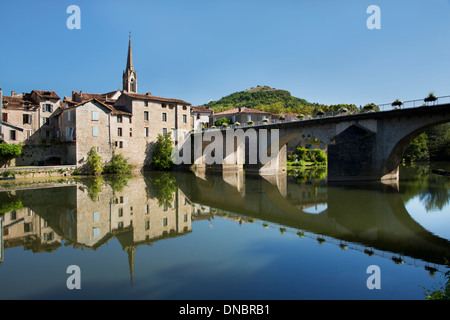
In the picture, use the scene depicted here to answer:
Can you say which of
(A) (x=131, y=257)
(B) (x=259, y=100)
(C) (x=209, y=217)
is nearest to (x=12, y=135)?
(C) (x=209, y=217)

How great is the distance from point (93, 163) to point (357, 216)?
105ft

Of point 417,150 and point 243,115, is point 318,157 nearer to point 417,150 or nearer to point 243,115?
point 243,115

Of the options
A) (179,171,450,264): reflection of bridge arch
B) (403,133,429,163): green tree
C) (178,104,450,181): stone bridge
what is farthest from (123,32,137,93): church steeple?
(403,133,429,163): green tree

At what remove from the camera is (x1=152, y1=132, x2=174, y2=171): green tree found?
149ft

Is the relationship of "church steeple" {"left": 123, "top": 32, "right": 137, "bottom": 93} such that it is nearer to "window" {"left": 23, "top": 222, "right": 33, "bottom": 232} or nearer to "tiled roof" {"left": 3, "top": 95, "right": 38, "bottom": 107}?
"tiled roof" {"left": 3, "top": 95, "right": 38, "bottom": 107}

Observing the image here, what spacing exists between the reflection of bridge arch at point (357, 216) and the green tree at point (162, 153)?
21.4 meters

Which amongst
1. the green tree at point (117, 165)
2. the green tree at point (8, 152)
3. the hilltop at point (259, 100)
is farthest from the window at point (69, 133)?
the hilltop at point (259, 100)

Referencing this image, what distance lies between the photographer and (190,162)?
47.7 m

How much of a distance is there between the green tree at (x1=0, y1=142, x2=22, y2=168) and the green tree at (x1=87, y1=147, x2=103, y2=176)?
7.07 meters

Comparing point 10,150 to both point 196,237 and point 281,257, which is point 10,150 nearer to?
point 196,237

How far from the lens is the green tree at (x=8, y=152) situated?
3356 centimetres

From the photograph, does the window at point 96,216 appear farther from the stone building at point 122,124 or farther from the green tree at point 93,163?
the stone building at point 122,124

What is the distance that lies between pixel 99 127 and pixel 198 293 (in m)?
36.9

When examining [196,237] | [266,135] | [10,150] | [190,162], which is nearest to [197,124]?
[190,162]
